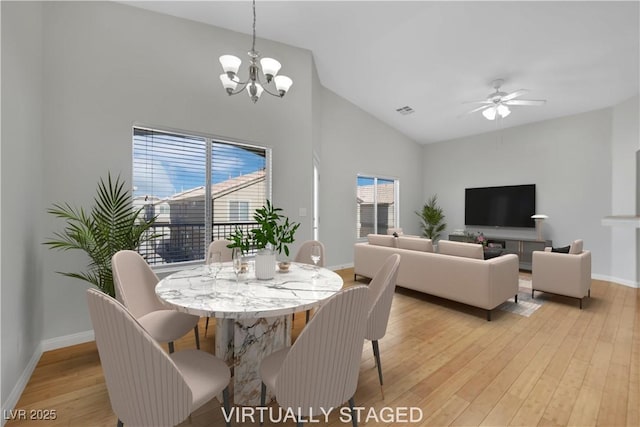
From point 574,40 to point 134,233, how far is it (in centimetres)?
520

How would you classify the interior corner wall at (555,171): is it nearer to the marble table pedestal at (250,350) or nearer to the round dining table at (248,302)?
the round dining table at (248,302)

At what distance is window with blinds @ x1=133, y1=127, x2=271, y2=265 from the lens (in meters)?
2.96

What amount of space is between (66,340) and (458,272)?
4.05 metres

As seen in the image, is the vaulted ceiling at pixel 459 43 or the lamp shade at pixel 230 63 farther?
the vaulted ceiling at pixel 459 43

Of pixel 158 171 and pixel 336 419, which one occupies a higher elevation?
pixel 158 171

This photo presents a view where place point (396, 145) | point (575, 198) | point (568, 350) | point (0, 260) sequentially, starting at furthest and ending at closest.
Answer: point (396, 145)
point (575, 198)
point (568, 350)
point (0, 260)

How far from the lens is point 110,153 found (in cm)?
269

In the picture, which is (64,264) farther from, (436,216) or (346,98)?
(436,216)

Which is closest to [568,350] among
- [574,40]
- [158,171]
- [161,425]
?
[161,425]

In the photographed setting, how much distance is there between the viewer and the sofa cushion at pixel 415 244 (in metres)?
3.67

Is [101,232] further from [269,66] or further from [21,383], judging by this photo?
[269,66]

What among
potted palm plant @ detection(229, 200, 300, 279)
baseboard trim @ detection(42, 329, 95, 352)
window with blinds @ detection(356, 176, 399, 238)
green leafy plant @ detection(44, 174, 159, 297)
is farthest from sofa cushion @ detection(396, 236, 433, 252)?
baseboard trim @ detection(42, 329, 95, 352)

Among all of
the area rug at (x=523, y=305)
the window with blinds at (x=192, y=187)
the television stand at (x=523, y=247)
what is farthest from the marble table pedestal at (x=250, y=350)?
the television stand at (x=523, y=247)

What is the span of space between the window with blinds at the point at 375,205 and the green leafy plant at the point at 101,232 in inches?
170
